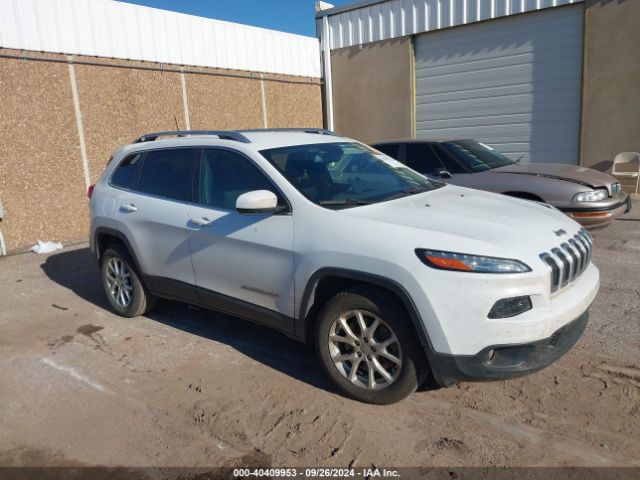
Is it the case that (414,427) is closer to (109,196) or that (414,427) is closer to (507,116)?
(109,196)

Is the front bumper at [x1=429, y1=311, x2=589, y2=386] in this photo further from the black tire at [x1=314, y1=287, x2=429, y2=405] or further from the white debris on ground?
the white debris on ground

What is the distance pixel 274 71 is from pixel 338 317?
10.6 m

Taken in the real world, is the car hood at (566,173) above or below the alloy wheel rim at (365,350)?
above

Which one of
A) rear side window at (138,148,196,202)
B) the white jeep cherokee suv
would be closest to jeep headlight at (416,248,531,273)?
the white jeep cherokee suv

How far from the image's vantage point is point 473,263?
2.96m

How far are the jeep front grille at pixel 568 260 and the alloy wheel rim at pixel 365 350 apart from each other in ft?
3.26

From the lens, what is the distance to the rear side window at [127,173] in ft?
16.7

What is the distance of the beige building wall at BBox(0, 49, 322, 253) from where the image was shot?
27.6ft

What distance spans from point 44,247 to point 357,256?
23.4 feet

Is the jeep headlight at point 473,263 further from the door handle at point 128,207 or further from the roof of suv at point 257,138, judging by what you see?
the door handle at point 128,207

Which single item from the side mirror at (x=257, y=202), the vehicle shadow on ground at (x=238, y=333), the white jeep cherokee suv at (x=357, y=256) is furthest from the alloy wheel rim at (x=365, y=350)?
the side mirror at (x=257, y=202)

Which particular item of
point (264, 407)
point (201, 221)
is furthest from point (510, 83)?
point (264, 407)

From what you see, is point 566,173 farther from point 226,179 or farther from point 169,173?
point 169,173

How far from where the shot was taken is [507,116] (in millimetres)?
12102
